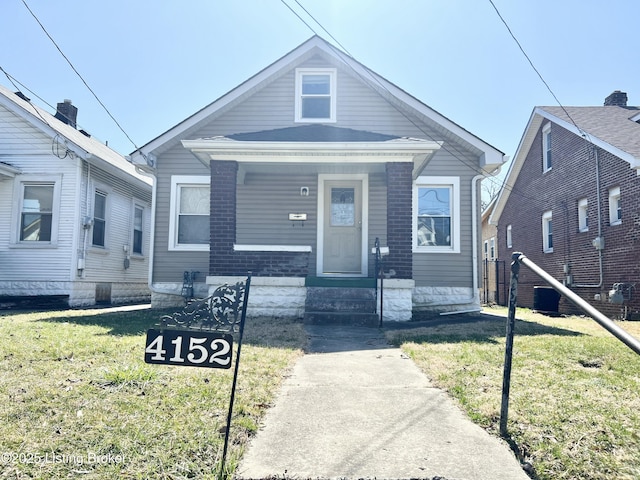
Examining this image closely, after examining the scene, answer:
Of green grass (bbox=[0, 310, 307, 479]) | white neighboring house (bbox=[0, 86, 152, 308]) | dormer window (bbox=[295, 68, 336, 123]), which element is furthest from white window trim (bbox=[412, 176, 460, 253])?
white neighboring house (bbox=[0, 86, 152, 308])

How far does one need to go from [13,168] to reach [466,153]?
10.4 metres

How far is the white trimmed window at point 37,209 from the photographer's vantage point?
1077 cm

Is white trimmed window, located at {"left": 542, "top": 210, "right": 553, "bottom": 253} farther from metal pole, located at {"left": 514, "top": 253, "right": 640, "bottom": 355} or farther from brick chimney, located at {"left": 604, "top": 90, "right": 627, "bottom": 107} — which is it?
metal pole, located at {"left": 514, "top": 253, "right": 640, "bottom": 355}

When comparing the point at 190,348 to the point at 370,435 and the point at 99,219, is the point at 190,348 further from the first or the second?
the point at 99,219

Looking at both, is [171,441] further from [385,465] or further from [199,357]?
[385,465]

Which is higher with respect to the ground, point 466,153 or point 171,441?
point 466,153

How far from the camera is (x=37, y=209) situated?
35.9ft

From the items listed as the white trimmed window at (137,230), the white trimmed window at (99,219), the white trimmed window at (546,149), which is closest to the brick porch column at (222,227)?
the white trimmed window at (99,219)

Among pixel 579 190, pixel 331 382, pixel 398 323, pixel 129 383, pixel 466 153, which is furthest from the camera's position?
pixel 579 190

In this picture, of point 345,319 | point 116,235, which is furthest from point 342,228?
point 116,235

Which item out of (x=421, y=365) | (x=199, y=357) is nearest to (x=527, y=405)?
(x=421, y=365)

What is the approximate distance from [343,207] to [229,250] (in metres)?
3.08

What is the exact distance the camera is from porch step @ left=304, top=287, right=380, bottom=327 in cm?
748

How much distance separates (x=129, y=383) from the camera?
3561 millimetres
